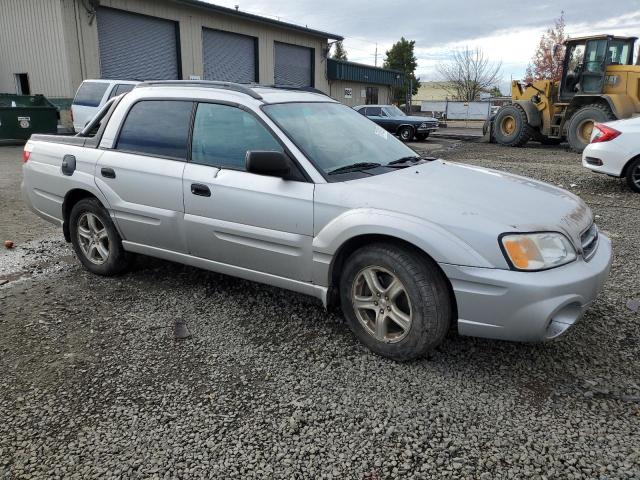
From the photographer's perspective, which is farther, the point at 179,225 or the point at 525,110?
the point at 525,110

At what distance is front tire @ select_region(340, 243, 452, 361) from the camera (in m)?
2.98

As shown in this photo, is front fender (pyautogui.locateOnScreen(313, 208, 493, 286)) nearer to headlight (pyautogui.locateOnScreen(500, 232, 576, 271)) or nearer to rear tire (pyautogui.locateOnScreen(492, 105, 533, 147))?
headlight (pyautogui.locateOnScreen(500, 232, 576, 271))

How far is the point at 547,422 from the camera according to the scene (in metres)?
2.65

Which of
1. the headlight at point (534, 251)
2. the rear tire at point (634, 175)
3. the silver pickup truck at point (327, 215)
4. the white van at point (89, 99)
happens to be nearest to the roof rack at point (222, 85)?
the silver pickup truck at point (327, 215)

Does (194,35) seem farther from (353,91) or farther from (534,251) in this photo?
(534,251)

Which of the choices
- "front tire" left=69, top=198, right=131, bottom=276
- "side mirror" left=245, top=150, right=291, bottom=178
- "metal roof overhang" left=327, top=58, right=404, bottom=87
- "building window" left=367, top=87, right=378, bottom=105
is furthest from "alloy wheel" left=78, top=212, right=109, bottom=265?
"building window" left=367, top=87, right=378, bottom=105

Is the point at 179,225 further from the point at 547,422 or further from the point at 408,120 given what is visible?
the point at 408,120

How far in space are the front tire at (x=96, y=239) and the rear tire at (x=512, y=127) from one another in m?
16.0

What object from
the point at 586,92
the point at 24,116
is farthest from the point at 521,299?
the point at 24,116

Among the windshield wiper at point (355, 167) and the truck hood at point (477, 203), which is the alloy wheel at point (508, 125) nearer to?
the truck hood at point (477, 203)

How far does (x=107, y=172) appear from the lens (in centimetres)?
436

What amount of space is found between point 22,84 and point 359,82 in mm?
19700

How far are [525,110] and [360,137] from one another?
15.3m

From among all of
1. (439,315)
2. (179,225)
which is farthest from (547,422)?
(179,225)
